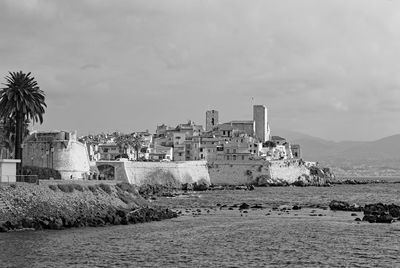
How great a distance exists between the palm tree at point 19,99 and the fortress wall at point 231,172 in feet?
289

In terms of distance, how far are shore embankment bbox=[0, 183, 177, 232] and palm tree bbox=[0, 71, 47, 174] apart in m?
9.51

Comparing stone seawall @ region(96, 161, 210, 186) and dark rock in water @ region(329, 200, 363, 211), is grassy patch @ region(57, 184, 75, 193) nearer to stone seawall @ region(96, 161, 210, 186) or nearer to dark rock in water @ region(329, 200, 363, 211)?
dark rock in water @ region(329, 200, 363, 211)

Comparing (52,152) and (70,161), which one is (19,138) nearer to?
(52,152)

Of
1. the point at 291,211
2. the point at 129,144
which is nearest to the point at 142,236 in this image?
the point at 291,211

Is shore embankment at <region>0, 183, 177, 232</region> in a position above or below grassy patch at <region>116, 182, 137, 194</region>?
below

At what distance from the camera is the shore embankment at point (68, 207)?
50.2 metres

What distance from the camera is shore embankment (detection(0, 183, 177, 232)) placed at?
165ft

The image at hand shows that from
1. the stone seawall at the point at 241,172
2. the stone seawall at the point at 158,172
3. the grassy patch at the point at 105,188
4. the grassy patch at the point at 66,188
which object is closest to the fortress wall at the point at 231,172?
the stone seawall at the point at 241,172

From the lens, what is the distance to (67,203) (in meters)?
57.2

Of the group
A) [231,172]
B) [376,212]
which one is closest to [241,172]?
[231,172]

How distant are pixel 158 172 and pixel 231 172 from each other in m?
30.3

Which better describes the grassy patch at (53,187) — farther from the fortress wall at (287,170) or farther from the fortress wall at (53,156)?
the fortress wall at (287,170)

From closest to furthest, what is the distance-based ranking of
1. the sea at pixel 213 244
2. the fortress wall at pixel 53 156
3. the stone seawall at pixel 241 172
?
the sea at pixel 213 244 → the fortress wall at pixel 53 156 → the stone seawall at pixel 241 172

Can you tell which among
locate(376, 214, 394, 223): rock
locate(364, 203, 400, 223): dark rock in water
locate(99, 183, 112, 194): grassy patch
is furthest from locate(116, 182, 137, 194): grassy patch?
locate(376, 214, 394, 223): rock
